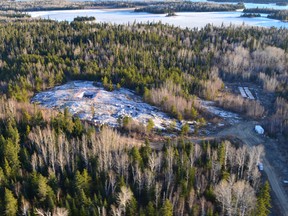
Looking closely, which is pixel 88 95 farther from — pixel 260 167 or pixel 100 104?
pixel 260 167

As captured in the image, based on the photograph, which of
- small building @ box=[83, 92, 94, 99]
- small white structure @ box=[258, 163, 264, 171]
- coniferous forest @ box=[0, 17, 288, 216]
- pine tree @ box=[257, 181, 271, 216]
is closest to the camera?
pine tree @ box=[257, 181, 271, 216]

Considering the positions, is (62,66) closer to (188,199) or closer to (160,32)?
(160,32)

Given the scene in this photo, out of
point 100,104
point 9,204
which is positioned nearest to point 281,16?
point 100,104

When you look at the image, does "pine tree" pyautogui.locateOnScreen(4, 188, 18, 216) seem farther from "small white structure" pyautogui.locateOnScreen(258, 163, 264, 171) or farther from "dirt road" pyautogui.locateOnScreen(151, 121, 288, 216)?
"small white structure" pyautogui.locateOnScreen(258, 163, 264, 171)

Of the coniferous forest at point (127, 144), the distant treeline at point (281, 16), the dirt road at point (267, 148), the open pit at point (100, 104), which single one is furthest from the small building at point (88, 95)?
the distant treeline at point (281, 16)

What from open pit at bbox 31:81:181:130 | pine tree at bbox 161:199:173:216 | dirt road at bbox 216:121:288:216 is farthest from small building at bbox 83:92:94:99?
pine tree at bbox 161:199:173:216
